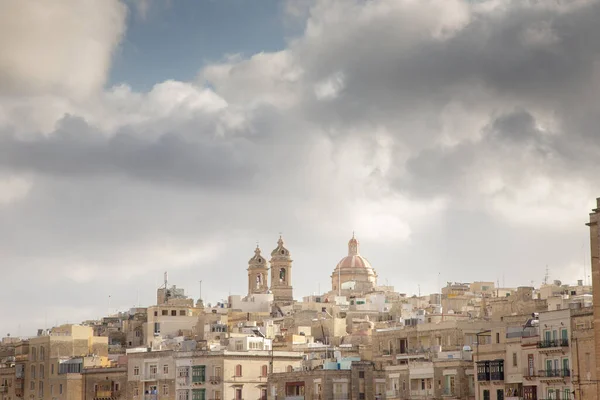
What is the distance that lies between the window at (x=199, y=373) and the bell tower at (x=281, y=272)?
190 ft

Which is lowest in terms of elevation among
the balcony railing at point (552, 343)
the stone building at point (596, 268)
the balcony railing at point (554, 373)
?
the balcony railing at point (554, 373)

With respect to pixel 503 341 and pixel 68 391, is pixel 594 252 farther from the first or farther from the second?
pixel 68 391

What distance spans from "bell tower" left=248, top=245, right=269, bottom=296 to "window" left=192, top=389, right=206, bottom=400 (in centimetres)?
5990

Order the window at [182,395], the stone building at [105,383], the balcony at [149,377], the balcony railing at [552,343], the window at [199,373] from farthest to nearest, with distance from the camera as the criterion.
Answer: the stone building at [105,383] < the balcony at [149,377] < the window at [182,395] < the window at [199,373] < the balcony railing at [552,343]

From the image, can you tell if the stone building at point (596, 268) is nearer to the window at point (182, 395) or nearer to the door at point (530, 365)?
the door at point (530, 365)

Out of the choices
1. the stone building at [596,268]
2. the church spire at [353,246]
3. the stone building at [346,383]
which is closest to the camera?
the stone building at [596,268]

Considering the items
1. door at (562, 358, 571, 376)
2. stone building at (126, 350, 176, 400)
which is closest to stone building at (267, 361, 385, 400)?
stone building at (126, 350, 176, 400)

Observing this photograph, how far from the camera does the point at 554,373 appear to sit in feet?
247

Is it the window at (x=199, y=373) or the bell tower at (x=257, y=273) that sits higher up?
the bell tower at (x=257, y=273)

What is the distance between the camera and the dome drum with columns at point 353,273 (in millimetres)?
165125

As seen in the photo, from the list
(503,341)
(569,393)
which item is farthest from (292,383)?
(569,393)

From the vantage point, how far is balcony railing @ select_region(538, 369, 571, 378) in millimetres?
74250

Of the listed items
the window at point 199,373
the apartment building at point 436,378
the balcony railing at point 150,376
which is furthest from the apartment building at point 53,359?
the apartment building at point 436,378

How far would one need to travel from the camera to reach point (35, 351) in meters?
119
